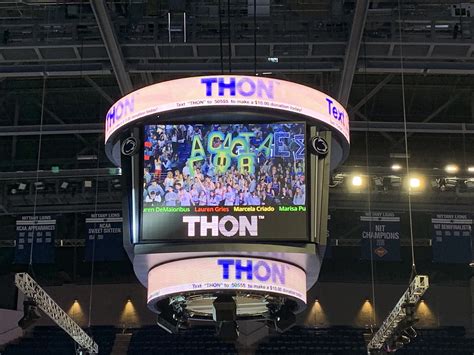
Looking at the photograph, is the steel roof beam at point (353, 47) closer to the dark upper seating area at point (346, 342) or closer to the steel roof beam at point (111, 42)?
the steel roof beam at point (111, 42)

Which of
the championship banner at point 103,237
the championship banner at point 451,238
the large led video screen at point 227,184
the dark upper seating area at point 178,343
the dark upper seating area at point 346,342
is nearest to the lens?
the large led video screen at point 227,184

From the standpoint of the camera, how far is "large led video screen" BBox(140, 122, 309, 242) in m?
8.06

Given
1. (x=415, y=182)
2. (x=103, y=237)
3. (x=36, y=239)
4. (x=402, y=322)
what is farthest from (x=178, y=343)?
(x=402, y=322)

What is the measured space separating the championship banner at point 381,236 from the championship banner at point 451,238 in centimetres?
77

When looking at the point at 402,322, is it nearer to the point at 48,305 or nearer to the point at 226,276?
the point at 226,276

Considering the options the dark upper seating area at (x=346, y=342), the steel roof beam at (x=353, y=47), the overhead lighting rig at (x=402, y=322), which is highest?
the steel roof beam at (x=353, y=47)

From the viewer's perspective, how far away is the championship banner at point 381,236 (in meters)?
15.9

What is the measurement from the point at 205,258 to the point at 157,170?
1.02 meters

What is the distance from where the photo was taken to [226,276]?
819cm

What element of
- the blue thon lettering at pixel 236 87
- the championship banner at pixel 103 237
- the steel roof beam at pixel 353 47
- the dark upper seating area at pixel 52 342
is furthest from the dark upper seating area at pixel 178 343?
the blue thon lettering at pixel 236 87

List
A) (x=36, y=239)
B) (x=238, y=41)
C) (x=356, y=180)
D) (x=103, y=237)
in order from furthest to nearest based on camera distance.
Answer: (x=356, y=180) → (x=36, y=239) → (x=103, y=237) → (x=238, y=41)

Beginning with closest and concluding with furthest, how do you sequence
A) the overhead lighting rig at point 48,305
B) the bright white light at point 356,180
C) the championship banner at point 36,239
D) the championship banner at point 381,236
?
the overhead lighting rig at point 48,305
the championship banner at point 381,236
the championship banner at point 36,239
the bright white light at point 356,180

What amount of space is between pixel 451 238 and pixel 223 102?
9.40 metres

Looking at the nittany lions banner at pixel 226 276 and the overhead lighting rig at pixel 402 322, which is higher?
the nittany lions banner at pixel 226 276
